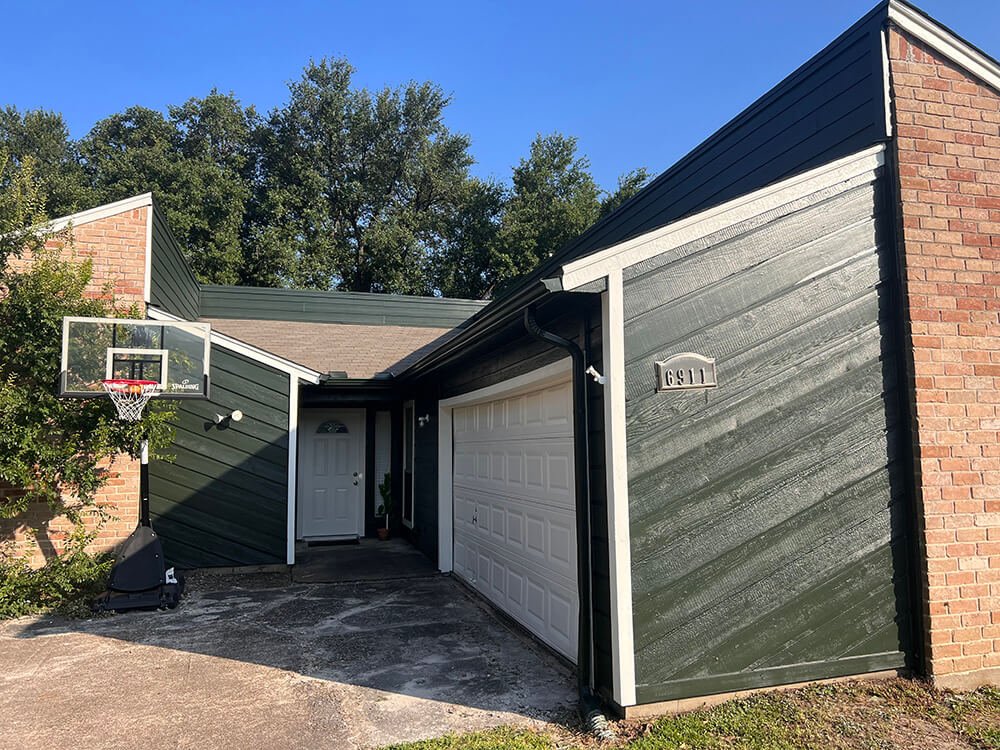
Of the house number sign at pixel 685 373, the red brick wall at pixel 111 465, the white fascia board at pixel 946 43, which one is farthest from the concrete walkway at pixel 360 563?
the white fascia board at pixel 946 43

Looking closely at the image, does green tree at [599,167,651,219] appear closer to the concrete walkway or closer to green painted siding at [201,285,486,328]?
green painted siding at [201,285,486,328]

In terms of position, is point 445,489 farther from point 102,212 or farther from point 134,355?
point 102,212

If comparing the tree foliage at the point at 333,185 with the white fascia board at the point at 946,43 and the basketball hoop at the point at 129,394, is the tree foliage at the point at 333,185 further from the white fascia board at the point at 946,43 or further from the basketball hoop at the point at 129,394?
the white fascia board at the point at 946,43

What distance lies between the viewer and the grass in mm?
3385

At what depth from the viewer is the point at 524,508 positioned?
228 inches

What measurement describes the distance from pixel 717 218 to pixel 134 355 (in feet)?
18.5

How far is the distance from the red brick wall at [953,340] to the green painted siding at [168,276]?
7.71 metres

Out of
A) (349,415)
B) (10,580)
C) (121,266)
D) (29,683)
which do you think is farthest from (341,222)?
(29,683)

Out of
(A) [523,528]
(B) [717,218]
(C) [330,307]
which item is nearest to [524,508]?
(A) [523,528]

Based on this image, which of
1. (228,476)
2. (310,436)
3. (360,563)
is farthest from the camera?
(310,436)

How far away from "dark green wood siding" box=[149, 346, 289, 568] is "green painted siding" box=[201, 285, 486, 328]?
170 inches

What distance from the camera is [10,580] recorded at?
640 centimetres

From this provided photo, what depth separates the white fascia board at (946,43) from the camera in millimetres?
4234

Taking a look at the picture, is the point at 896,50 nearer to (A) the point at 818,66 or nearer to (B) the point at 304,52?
(A) the point at 818,66
